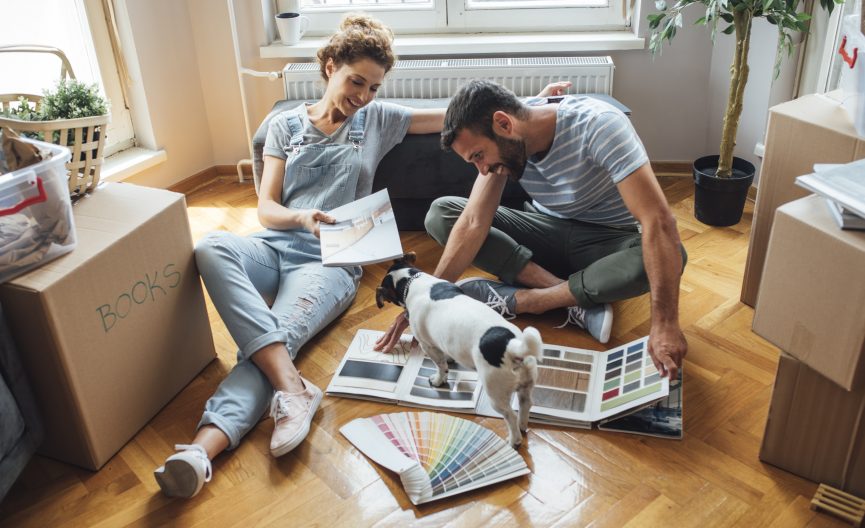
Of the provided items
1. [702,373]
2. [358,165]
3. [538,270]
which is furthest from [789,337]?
[358,165]

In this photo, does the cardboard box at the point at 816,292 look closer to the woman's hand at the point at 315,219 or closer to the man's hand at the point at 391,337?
the man's hand at the point at 391,337

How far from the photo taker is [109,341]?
5.32 feet

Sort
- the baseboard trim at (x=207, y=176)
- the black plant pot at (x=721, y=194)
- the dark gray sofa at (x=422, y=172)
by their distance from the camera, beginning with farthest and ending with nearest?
the baseboard trim at (x=207, y=176)
the black plant pot at (x=721, y=194)
the dark gray sofa at (x=422, y=172)

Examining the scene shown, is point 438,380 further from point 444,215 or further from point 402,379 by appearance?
point 444,215

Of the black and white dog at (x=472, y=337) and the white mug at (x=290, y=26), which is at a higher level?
the white mug at (x=290, y=26)

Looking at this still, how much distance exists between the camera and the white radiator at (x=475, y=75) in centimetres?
276

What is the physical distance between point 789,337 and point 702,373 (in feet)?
1.53

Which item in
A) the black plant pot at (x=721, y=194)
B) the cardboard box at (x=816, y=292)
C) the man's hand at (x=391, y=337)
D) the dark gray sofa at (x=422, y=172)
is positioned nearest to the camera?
the cardboard box at (x=816, y=292)

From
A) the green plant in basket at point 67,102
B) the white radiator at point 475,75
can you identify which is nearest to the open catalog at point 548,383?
the green plant in basket at point 67,102

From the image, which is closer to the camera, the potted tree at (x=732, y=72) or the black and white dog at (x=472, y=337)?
the black and white dog at (x=472, y=337)

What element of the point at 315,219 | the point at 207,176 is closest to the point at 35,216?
the point at 315,219

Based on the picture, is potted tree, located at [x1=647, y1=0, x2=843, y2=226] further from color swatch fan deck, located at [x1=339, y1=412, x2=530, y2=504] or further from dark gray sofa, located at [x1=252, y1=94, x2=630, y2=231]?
color swatch fan deck, located at [x1=339, y1=412, x2=530, y2=504]

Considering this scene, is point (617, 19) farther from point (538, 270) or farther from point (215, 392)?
point (215, 392)

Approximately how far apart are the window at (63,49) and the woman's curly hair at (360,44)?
932 mm
